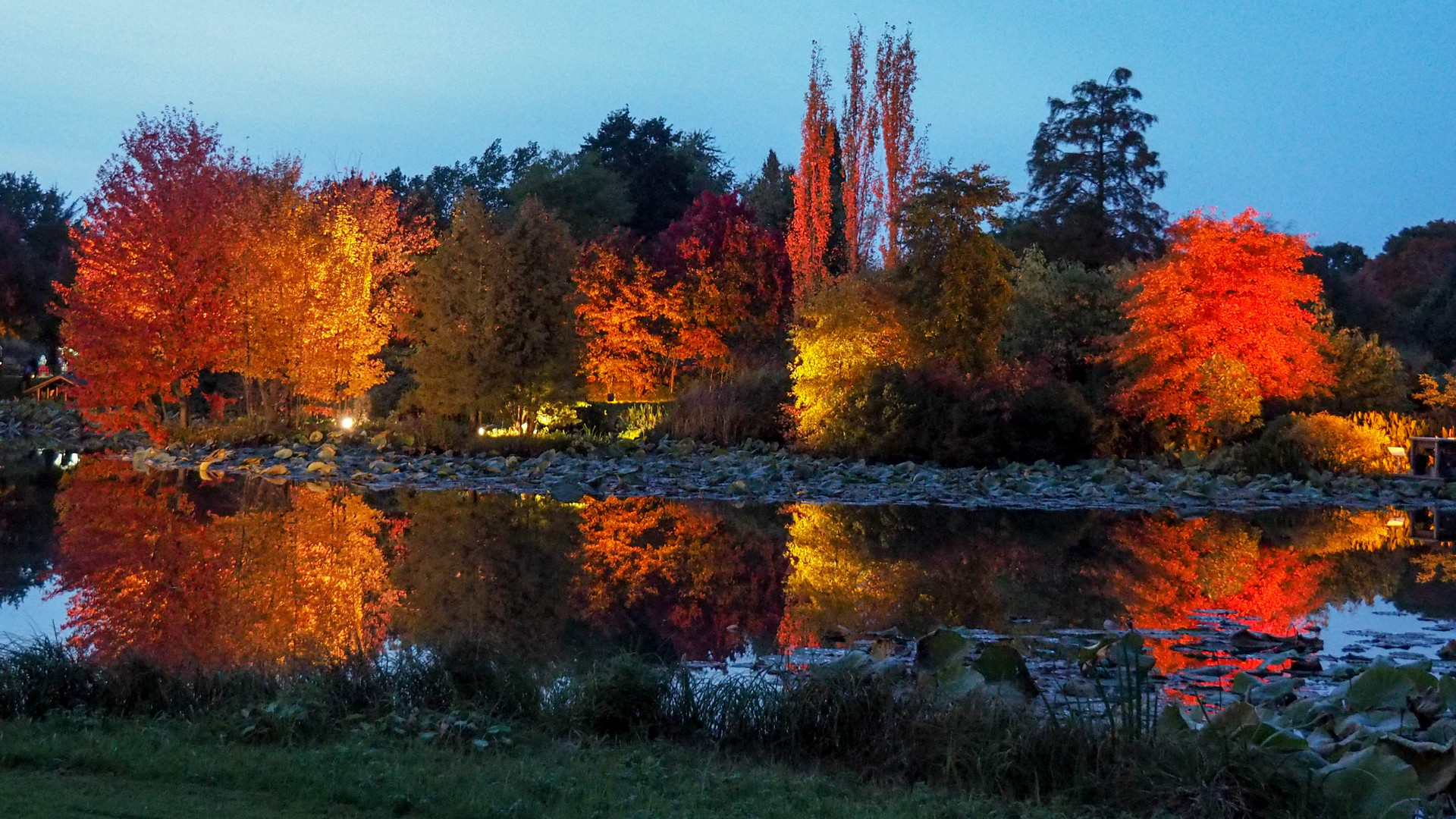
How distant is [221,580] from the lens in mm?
10141

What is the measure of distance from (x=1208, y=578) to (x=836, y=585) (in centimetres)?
378

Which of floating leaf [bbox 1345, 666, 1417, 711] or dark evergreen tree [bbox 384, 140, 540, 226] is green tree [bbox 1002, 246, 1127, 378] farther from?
dark evergreen tree [bbox 384, 140, 540, 226]

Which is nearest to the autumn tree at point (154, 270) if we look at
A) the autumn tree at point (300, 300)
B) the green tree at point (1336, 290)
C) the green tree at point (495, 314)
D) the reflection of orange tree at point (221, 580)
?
the autumn tree at point (300, 300)

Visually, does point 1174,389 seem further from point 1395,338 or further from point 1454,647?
point 1395,338

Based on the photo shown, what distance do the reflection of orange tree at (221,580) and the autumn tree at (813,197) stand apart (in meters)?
16.8

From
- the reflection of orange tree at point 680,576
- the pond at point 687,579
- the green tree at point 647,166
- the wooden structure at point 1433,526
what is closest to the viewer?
the pond at point 687,579

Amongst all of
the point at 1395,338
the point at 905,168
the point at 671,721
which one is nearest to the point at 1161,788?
the point at 671,721

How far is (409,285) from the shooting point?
24703 mm

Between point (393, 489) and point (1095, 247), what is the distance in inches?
1228

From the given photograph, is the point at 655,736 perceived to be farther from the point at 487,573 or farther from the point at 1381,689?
the point at 487,573

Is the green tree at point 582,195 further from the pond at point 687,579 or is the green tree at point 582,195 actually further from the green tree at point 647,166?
the pond at point 687,579

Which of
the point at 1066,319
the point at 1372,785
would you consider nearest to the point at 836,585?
the point at 1372,785

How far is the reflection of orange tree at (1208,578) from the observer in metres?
9.74

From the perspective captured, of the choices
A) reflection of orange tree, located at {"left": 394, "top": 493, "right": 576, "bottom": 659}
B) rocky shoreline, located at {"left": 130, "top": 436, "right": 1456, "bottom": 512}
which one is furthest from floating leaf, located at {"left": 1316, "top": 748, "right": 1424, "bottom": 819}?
rocky shoreline, located at {"left": 130, "top": 436, "right": 1456, "bottom": 512}
